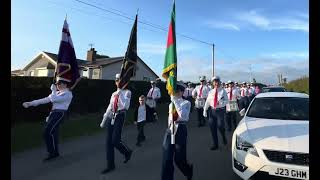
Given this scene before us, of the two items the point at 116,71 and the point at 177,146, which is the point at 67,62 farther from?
the point at 116,71

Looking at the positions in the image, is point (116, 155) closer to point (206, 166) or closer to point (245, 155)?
point (206, 166)

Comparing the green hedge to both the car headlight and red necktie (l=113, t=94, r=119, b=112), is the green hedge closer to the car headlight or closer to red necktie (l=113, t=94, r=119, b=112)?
red necktie (l=113, t=94, r=119, b=112)

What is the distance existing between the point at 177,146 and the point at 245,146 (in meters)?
1.13

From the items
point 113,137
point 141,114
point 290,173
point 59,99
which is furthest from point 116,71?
point 290,173

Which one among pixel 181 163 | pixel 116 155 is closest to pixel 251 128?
pixel 181 163

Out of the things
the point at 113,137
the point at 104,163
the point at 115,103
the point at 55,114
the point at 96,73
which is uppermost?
the point at 96,73

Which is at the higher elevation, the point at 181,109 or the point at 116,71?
the point at 116,71

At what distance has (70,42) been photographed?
953 cm

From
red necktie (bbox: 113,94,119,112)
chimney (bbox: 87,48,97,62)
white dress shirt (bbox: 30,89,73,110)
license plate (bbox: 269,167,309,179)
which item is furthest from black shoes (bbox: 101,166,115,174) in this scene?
chimney (bbox: 87,48,97,62)

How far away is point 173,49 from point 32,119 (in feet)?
32.8

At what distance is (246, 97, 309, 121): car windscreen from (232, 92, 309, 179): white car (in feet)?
0.06

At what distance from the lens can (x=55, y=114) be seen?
8.69 meters

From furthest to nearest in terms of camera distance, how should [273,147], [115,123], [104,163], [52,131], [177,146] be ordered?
[52,131] < [104,163] < [115,123] < [177,146] < [273,147]

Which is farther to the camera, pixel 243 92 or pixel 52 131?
pixel 243 92
